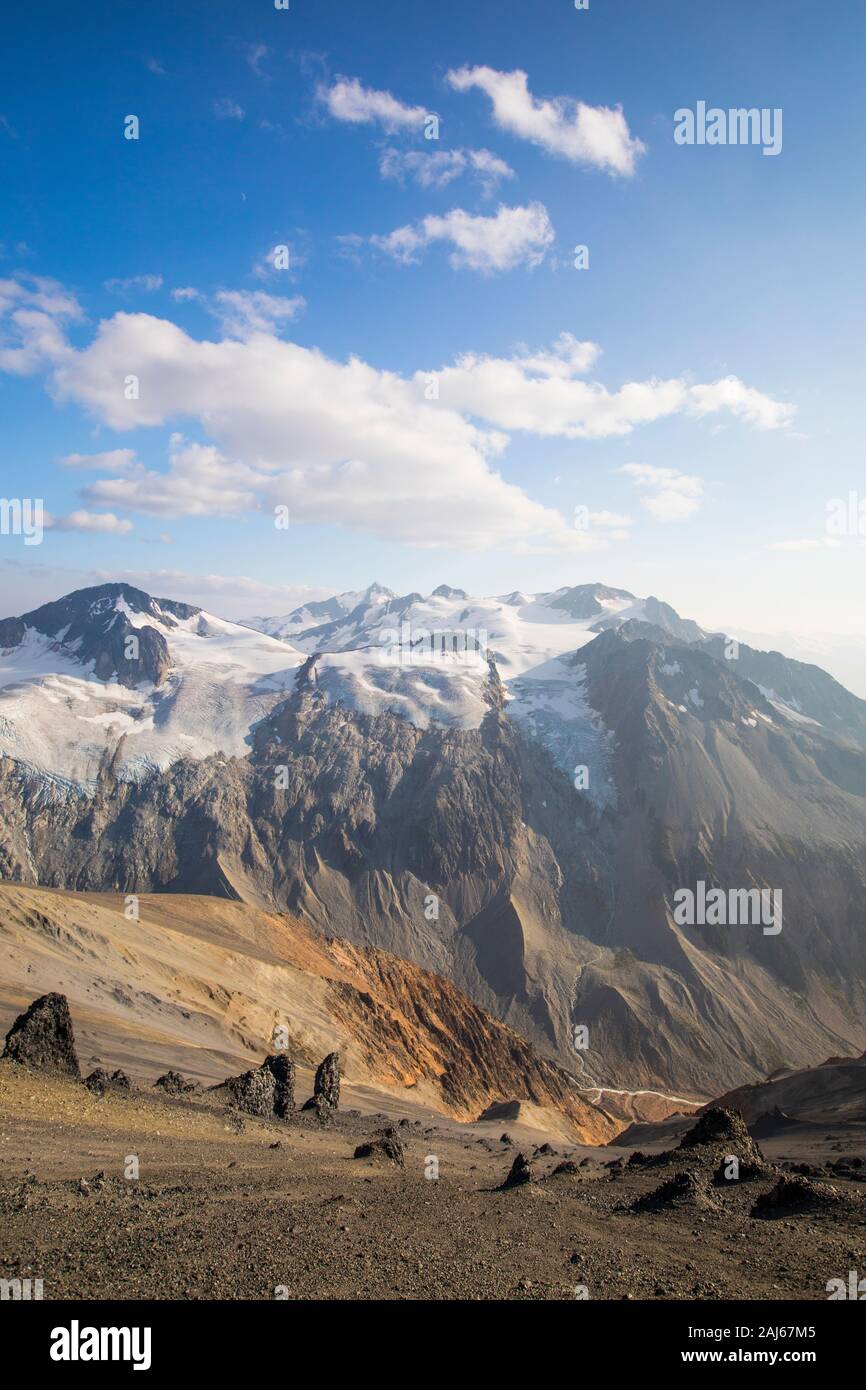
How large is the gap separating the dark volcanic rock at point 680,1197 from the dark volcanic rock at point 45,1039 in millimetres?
19443

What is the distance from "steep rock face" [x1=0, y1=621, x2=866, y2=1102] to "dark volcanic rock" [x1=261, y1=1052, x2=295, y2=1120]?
82441 mm

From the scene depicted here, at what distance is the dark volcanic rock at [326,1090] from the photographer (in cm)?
3575

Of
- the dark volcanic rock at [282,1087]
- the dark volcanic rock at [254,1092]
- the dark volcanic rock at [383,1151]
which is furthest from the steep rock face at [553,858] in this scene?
the dark volcanic rock at [383,1151]

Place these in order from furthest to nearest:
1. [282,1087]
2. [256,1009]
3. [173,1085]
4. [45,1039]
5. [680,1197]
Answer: [256,1009]
[282,1087]
[173,1085]
[45,1039]
[680,1197]

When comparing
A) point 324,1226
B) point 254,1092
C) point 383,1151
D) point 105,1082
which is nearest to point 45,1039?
point 105,1082

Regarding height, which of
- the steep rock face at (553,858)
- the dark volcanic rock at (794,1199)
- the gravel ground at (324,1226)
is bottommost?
the steep rock face at (553,858)

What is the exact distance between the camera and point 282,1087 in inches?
1323

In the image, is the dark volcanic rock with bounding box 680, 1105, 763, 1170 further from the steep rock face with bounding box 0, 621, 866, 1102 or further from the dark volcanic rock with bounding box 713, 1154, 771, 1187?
the steep rock face with bounding box 0, 621, 866, 1102

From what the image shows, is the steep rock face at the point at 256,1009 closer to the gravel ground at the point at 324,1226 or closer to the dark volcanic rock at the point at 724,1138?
the gravel ground at the point at 324,1226

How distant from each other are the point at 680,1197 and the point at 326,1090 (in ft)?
74.0

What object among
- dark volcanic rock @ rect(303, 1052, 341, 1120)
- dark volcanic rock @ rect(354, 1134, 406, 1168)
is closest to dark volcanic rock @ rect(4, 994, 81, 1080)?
dark volcanic rock @ rect(354, 1134, 406, 1168)

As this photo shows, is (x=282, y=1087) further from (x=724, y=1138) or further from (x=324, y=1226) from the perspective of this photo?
(x=324, y=1226)
